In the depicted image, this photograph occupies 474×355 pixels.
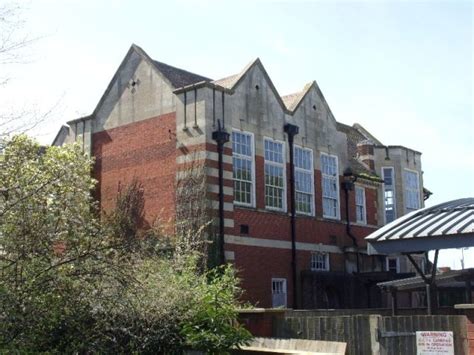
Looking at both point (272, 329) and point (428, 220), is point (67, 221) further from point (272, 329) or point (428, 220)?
point (428, 220)

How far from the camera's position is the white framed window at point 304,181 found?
30625 millimetres

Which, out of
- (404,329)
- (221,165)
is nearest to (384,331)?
(404,329)

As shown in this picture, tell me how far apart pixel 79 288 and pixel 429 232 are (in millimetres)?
6240

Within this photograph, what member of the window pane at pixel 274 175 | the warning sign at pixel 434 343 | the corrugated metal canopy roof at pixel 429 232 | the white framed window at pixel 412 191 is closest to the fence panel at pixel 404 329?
the warning sign at pixel 434 343

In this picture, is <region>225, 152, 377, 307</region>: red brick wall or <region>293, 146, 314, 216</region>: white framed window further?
<region>293, 146, 314, 216</region>: white framed window

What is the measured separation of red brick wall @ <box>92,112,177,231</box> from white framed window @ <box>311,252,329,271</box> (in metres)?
7.75

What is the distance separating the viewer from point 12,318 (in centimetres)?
992

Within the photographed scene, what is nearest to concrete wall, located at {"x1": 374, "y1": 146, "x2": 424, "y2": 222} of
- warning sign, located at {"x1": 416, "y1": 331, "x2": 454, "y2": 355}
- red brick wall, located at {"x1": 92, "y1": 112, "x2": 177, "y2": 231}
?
red brick wall, located at {"x1": 92, "y1": 112, "x2": 177, "y2": 231}

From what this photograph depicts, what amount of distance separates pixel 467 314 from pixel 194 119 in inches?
720

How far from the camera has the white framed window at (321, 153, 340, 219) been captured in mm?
32281

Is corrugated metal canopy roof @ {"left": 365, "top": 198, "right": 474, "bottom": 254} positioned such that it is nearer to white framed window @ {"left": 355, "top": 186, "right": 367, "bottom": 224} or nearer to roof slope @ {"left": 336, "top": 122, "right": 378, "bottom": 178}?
white framed window @ {"left": 355, "top": 186, "right": 367, "bottom": 224}

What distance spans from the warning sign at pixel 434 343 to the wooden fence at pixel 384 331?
104 mm

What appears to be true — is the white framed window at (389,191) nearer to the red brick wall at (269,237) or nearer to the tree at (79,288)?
the red brick wall at (269,237)

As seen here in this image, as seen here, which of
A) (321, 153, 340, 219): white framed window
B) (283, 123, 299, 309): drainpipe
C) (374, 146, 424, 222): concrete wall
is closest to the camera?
(283, 123, 299, 309): drainpipe
